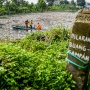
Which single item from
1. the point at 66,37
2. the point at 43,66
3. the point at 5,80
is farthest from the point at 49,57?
the point at 66,37

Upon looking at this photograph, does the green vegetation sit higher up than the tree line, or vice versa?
the green vegetation

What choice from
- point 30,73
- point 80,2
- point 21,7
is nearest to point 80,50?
point 30,73

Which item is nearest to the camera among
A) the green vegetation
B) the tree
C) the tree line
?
the green vegetation

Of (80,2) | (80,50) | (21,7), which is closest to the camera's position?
(80,50)

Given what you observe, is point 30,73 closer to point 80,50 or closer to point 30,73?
point 30,73

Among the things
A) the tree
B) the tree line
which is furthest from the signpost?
the tree

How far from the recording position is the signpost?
120 inches

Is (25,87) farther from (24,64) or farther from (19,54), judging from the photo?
(19,54)

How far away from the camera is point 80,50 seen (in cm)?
311

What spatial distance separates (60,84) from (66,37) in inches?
165

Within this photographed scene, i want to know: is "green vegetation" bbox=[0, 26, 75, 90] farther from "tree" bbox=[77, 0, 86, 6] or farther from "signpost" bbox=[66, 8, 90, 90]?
"tree" bbox=[77, 0, 86, 6]

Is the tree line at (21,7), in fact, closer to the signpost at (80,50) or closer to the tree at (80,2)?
the tree at (80,2)

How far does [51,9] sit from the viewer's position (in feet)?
219

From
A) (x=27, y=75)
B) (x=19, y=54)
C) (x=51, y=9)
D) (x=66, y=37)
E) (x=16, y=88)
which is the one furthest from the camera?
(x=51, y=9)
